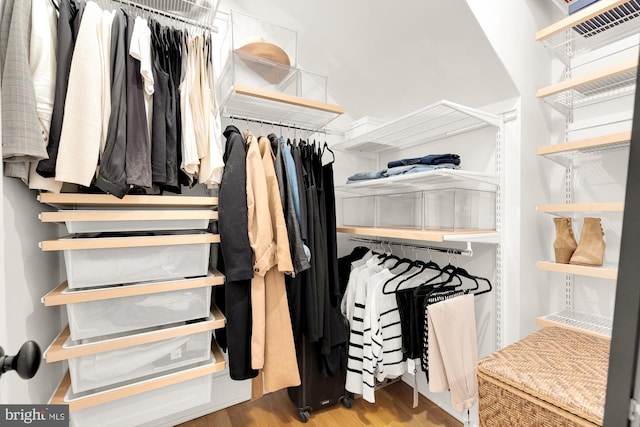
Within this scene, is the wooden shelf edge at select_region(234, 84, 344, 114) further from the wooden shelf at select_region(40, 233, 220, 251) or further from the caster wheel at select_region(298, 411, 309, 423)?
the caster wheel at select_region(298, 411, 309, 423)

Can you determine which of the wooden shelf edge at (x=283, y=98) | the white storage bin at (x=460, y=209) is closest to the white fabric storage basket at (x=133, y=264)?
the wooden shelf edge at (x=283, y=98)

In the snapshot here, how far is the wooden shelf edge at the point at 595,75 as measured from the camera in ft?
3.20

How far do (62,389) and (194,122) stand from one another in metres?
1.08

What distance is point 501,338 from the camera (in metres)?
1.43

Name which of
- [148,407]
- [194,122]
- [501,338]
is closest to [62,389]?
[148,407]

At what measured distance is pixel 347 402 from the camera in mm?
1718

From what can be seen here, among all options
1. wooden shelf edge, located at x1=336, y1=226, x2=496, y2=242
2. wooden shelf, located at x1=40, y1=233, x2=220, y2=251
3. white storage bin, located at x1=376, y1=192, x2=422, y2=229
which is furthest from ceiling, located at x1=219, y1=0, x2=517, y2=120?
wooden shelf, located at x1=40, y1=233, x2=220, y2=251

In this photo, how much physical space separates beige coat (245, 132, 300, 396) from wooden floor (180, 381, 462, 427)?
1.42ft

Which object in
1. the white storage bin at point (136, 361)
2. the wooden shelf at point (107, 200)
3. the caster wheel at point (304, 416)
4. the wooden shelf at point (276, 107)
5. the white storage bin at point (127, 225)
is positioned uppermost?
the wooden shelf at point (276, 107)

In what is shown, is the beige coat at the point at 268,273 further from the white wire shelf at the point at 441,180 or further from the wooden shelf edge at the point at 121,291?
the white wire shelf at the point at 441,180

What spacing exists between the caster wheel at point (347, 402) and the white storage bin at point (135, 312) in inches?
39.7

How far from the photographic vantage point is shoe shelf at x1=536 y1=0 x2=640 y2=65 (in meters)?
1.10

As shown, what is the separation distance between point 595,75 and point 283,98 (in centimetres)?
122

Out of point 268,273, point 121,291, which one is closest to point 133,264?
point 121,291
